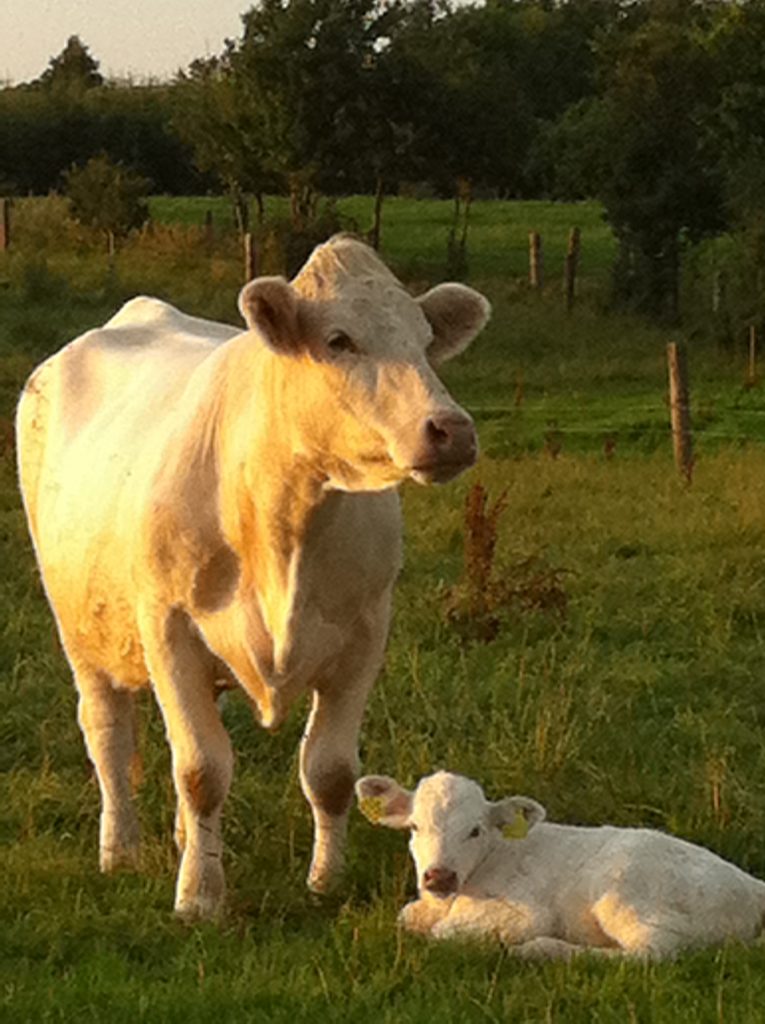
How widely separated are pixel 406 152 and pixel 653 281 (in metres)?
9.01

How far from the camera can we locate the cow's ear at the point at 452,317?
5250 millimetres

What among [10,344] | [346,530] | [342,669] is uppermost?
[346,530]

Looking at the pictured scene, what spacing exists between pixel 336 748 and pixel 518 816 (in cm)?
66

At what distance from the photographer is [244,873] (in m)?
6.05

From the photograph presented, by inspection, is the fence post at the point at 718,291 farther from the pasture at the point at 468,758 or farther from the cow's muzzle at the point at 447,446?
the cow's muzzle at the point at 447,446

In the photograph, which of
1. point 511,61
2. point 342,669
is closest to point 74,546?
point 342,669

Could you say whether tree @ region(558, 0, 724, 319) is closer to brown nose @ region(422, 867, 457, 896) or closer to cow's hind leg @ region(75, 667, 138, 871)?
cow's hind leg @ region(75, 667, 138, 871)

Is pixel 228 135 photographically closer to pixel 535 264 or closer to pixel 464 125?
pixel 464 125

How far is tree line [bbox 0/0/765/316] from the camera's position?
28344mm

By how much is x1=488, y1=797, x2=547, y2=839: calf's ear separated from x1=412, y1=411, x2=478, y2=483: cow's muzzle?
1351 mm

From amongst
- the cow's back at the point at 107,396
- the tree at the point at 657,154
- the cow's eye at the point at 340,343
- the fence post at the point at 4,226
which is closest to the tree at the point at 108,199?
the fence post at the point at 4,226

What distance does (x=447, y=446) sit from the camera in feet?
14.7

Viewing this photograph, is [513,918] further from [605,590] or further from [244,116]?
[244,116]

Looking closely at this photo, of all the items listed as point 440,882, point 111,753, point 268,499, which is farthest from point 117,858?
point 268,499
